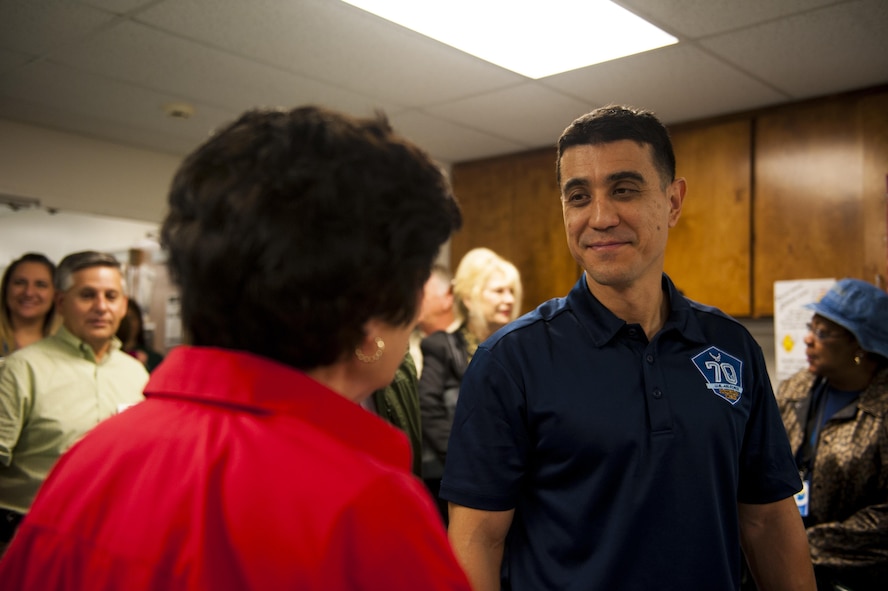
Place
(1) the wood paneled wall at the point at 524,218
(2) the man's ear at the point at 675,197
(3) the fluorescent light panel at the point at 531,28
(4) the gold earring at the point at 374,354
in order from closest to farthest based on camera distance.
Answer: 1. (4) the gold earring at the point at 374,354
2. (2) the man's ear at the point at 675,197
3. (3) the fluorescent light panel at the point at 531,28
4. (1) the wood paneled wall at the point at 524,218

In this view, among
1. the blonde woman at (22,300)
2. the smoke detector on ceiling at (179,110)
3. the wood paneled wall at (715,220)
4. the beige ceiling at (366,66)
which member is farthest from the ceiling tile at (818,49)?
the blonde woman at (22,300)

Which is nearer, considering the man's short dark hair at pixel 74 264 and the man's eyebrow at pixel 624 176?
the man's eyebrow at pixel 624 176

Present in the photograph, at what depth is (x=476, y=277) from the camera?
305cm

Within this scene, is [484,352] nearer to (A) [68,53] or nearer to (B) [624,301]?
(B) [624,301]

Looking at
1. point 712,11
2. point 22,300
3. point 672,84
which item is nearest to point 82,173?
point 22,300

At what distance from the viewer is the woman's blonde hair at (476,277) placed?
3039 millimetres

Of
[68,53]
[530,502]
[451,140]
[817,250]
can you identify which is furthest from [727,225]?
[68,53]

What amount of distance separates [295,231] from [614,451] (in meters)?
0.72

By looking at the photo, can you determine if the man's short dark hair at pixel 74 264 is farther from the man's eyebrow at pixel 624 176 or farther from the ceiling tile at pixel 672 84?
the man's eyebrow at pixel 624 176

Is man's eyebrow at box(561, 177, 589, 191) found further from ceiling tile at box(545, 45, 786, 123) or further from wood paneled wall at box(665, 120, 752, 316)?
wood paneled wall at box(665, 120, 752, 316)

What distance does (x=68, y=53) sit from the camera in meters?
2.67

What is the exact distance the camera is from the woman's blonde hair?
304 centimetres

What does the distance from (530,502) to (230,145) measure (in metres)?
0.80

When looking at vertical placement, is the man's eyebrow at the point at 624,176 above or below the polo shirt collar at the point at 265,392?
above
